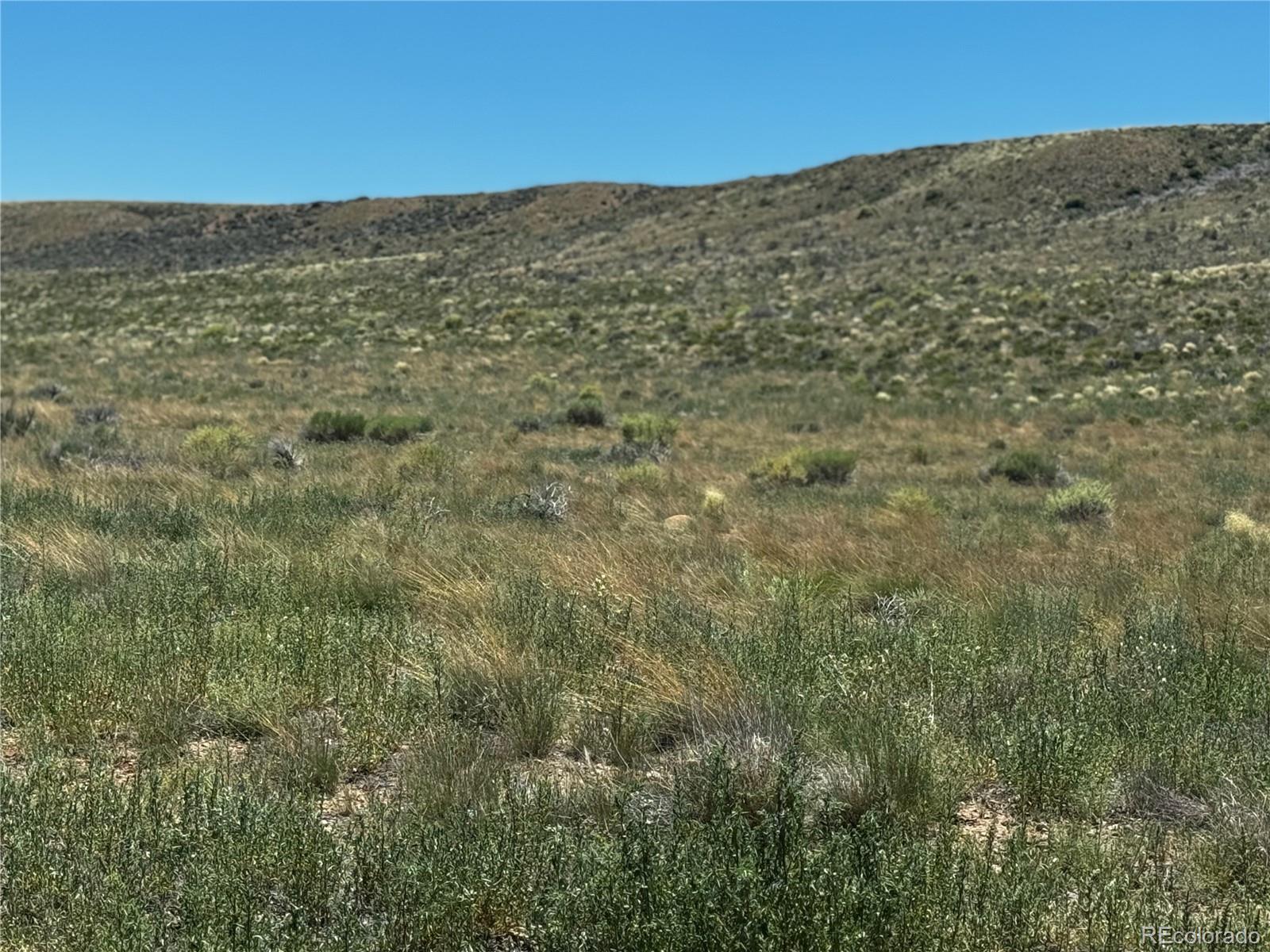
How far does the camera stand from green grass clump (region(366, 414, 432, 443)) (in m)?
16.0

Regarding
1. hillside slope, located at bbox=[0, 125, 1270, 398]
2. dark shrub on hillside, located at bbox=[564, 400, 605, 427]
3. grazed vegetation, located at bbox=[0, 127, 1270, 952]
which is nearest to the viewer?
grazed vegetation, located at bbox=[0, 127, 1270, 952]

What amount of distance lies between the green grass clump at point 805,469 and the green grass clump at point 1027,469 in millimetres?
2258

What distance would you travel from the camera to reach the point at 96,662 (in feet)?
14.0

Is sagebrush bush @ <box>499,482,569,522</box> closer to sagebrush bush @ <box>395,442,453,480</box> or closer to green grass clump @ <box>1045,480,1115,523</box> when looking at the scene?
sagebrush bush @ <box>395,442,453,480</box>

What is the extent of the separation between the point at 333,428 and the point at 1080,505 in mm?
11780

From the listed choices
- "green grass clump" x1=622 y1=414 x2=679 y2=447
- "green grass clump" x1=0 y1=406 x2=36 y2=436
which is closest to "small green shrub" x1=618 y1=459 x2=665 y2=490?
"green grass clump" x1=622 y1=414 x2=679 y2=447

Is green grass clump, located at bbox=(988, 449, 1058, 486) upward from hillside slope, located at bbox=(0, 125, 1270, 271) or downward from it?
downward

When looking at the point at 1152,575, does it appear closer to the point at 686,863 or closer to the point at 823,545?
the point at 823,545

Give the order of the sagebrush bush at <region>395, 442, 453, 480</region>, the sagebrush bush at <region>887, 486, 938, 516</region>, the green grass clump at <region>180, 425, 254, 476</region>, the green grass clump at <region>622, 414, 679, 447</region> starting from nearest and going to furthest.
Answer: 1. the sagebrush bush at <region>887, 486, 938, 516</region>
2. the green grass clump at <region>180, 425, 254, 476</region>
3. the sagebrush bush at <region>395, 442, 453, 480</region>
4. the green grass clump at <region>622, 414, 679, 447</region>

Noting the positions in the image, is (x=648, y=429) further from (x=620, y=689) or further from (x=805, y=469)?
(x=620, y=689)

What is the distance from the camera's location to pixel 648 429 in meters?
16.8

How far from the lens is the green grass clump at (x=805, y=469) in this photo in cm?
1312

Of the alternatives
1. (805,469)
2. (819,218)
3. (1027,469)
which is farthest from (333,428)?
(819,218)

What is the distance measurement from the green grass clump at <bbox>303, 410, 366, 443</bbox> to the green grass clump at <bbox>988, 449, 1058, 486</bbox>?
1046cm
